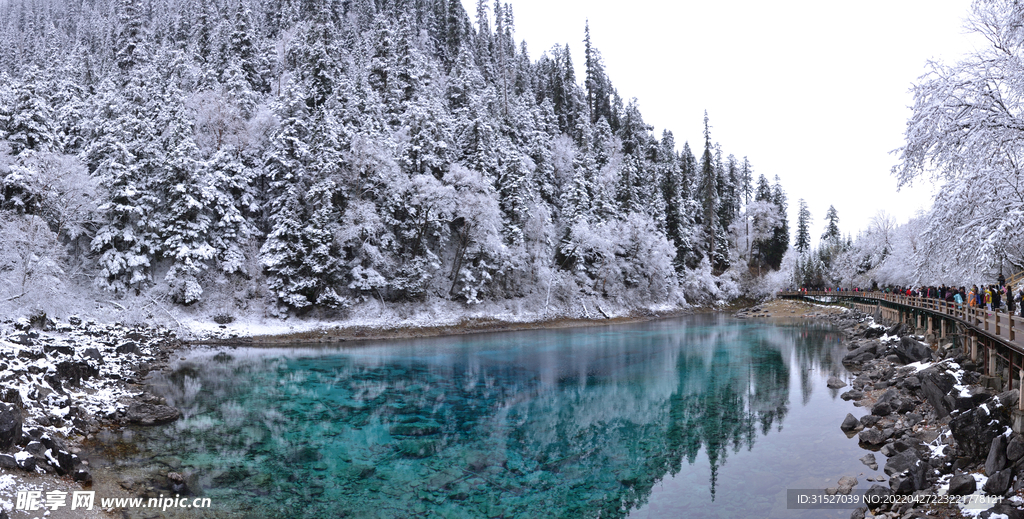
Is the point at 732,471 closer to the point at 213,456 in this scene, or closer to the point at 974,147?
the point at 974,147

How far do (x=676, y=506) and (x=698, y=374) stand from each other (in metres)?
15.8

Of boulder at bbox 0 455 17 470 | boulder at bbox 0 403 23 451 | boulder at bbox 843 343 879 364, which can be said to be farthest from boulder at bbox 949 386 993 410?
boulder at bbox 0 403 23 451

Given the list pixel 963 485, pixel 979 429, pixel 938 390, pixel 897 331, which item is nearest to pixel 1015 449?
pixel 963 485

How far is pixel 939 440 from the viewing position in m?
11.8

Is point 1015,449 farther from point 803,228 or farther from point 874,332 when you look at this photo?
point 803,228

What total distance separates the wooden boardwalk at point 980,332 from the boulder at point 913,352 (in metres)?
0.97

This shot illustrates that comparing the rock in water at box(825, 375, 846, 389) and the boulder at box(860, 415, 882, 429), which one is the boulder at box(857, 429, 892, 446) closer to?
the boulder at box(860, 415, 882, 429)

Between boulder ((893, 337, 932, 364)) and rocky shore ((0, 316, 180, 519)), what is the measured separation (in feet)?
93.1

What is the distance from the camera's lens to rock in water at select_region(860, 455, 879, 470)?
12.5 meters

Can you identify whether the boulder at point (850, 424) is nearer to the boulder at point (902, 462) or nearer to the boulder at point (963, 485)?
the boulder at point (902, 462)

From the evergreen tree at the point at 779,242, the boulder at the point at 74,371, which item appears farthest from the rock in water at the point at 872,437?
the evergreen tree at the point at 779,242

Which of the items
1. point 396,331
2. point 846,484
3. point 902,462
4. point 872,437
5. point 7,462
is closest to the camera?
point 7,462

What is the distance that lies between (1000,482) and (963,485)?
0.63m

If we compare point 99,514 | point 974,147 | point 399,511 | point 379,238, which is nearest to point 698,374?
point 974,147
